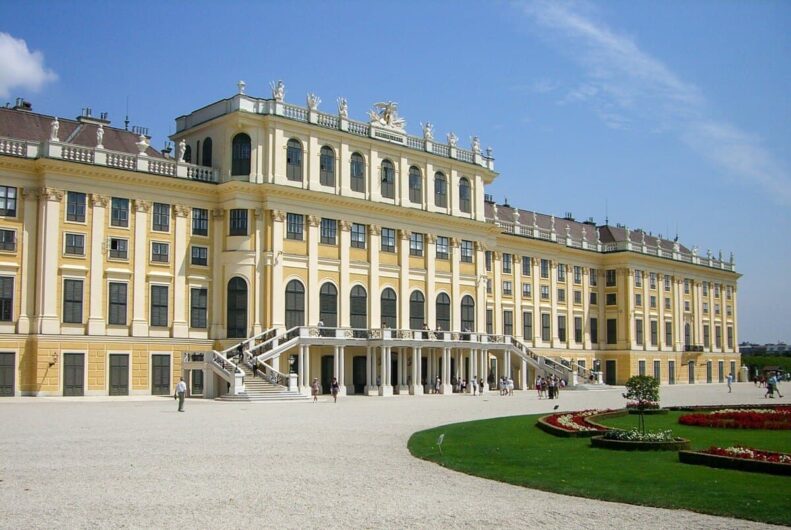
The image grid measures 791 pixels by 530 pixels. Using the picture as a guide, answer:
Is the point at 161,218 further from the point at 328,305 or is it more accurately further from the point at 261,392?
the point at 261,392

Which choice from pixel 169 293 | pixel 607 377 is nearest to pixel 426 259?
pixel 169 293

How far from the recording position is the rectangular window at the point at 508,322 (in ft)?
243

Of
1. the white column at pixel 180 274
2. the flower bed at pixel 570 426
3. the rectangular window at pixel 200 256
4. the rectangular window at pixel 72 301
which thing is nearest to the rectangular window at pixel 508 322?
the rectangular window at pixel 200 256

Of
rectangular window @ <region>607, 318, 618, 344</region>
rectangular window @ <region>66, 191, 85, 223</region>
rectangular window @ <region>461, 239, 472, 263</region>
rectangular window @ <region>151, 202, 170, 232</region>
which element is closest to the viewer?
rectangular window @ <region>66, 191, 85, 223</region>

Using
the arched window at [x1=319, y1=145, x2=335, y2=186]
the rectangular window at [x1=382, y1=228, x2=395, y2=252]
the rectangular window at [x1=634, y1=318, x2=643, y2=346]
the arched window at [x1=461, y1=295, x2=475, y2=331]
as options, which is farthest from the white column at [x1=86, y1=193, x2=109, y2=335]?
the rectangular window at [x1=634, y1=318, x2=643, y2=346]

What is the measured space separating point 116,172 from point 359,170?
16.6 m

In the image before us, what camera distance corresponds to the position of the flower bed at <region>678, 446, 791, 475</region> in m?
16.9

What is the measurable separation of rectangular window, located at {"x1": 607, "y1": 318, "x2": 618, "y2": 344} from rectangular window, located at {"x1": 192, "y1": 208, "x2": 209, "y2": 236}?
148 feet

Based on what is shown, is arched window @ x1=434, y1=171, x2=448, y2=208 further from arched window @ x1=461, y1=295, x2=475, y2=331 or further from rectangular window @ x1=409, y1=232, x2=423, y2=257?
arched window @ x1=461, y1=295, x2=475, y2=331

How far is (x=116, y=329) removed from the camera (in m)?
50.2

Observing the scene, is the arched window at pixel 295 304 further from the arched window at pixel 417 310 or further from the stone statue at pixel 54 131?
the stone statue at pixel 54 131

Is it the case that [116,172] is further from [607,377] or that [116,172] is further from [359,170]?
[607,377]

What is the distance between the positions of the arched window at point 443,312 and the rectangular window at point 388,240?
551 centimetres

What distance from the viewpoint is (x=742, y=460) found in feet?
57.6
